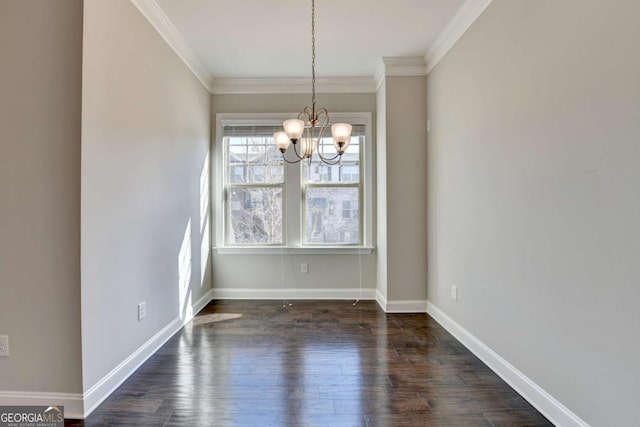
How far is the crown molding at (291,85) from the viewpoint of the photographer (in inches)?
163

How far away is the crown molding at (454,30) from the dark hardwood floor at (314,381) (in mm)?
2664

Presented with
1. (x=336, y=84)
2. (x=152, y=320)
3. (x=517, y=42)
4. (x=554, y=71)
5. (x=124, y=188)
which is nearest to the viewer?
(x=554, y=71)

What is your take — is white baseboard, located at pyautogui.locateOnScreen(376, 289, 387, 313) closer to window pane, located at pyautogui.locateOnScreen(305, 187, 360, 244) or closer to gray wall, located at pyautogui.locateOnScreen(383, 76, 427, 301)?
gray wall, located at pyautogui.locateOnScreen(383, 76, 427, 301)

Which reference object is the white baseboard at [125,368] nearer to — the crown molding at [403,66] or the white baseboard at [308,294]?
the white baseboard at [308,294]

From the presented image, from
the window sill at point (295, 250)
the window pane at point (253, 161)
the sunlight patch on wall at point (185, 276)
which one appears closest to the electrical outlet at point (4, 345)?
the sunlight patch on wall at point (185, 276)

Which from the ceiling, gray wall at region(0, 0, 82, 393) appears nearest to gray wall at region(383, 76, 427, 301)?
the ceiling

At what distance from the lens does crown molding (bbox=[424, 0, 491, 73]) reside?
2.59 m

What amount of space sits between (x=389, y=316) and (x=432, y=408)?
164cm

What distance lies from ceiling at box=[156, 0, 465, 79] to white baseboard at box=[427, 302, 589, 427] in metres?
2.71

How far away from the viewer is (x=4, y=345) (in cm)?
185

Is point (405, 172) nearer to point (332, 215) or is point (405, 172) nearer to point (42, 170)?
point (332, 215)

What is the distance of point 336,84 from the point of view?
4.15 m

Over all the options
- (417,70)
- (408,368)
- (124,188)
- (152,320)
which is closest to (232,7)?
(124,188)

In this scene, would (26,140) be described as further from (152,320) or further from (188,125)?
(188,125)
